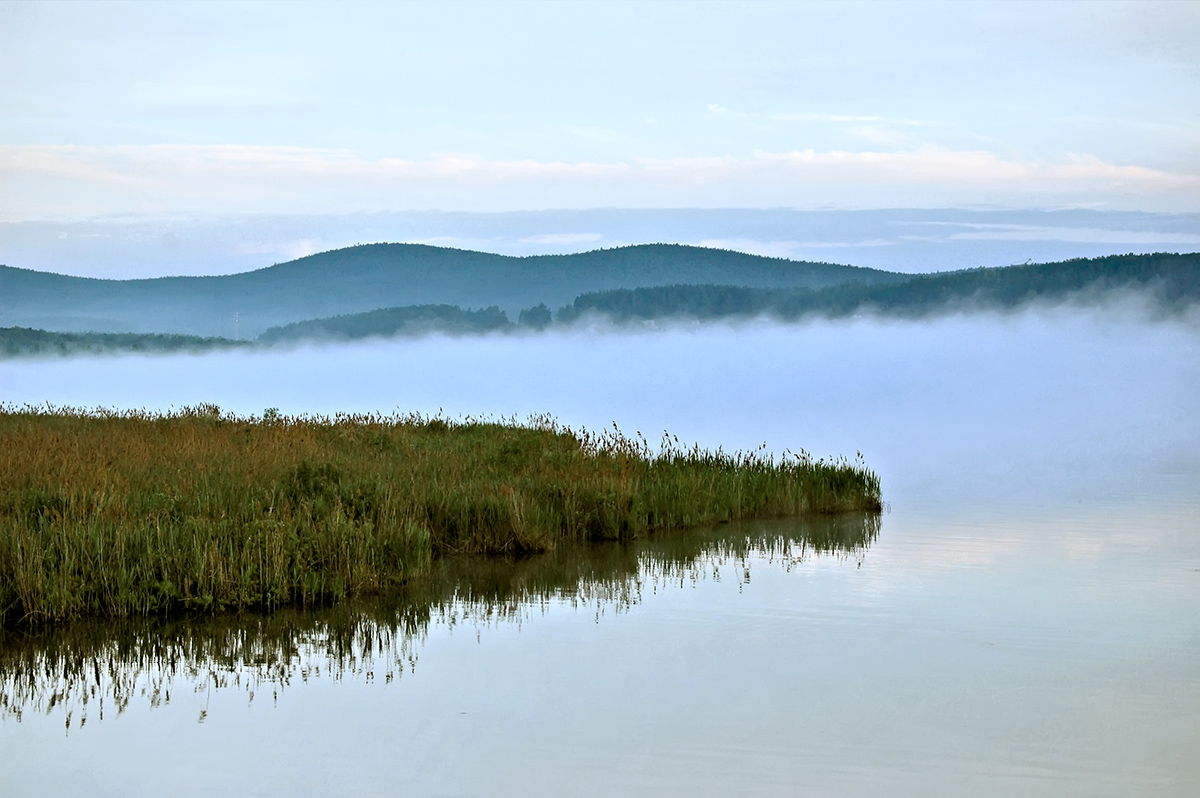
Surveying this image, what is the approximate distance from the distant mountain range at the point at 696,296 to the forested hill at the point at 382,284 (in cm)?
29

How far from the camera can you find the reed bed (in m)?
12.8

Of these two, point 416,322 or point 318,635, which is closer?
point 318,635

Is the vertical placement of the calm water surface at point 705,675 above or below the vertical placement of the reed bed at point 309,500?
below

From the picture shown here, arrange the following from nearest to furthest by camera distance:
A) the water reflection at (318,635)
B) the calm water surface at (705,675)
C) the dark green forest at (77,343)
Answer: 1. the calm water surface at (705,675)
2. the water reflection at (318,635)
3. the dark green forest at (77,343)

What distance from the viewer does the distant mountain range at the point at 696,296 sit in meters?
134

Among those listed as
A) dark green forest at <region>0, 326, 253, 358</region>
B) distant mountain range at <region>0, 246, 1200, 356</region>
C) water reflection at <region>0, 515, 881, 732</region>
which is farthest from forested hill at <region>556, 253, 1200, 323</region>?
water reflection at <region>0, 515, 881, 732</region>

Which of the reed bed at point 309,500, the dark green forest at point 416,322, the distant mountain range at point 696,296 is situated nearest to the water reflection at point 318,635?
the reed bed at point 309,500

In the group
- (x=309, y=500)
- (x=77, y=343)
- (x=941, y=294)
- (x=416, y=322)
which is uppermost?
(x=941, y=294)

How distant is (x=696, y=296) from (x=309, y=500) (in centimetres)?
13928

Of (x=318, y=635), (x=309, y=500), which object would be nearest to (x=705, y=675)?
(x=318, y=635)

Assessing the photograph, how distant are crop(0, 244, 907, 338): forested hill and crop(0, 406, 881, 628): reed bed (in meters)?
137

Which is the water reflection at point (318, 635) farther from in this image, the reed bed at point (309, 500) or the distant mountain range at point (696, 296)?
the distant mountain range at point (696, 296)

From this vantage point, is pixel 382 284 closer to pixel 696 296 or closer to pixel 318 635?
pixel 696 296

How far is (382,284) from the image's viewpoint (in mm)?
182875
